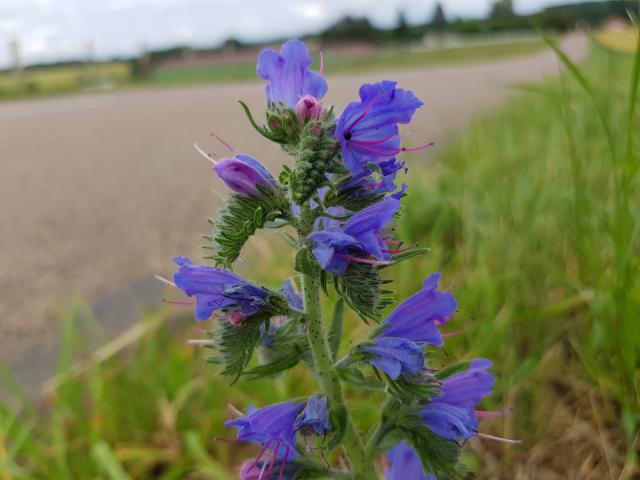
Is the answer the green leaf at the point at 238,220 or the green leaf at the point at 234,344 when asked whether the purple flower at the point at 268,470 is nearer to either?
the green leaf at the point at 234,344

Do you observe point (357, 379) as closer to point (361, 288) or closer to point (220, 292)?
point (361, 288)

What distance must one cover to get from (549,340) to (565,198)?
876 millimetres

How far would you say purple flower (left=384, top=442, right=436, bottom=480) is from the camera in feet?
5.08

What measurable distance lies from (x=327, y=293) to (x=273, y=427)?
0.30m

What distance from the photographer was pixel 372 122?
1.19 metres

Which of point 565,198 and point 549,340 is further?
point 565,198

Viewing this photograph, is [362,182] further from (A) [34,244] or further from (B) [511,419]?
(A) [34,244]

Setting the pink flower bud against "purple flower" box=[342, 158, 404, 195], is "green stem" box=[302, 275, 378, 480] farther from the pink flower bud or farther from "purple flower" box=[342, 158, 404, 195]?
the pink flower bud

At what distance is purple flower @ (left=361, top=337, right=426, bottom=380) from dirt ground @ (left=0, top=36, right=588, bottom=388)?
1.15m

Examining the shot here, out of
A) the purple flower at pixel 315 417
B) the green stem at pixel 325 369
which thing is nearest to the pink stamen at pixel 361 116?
the green stem at pixel 325 369

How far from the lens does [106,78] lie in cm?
2153

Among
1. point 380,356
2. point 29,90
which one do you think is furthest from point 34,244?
point 29,90

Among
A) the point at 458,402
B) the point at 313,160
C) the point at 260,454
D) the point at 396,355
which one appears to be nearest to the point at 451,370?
the point at 458,402

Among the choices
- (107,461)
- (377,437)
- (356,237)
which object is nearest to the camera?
(356,237)
